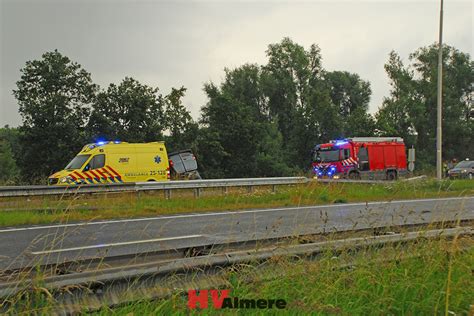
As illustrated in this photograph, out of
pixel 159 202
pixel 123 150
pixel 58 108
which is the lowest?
pixel 159 202

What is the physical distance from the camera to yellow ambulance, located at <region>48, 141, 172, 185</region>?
21281 mm

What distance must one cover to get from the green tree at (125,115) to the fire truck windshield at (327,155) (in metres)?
15.7

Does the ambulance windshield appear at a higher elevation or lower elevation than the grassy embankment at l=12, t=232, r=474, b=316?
higher

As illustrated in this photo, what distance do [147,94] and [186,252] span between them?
1558 inches

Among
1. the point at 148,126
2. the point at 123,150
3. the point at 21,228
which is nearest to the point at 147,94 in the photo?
the point at 148,126

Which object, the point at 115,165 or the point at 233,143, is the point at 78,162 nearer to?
the point at 115,165

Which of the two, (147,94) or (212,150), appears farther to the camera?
(212,150)

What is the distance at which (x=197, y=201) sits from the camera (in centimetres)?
1445

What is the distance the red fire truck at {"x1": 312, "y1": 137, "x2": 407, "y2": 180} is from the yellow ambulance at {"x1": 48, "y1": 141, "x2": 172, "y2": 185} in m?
11.0

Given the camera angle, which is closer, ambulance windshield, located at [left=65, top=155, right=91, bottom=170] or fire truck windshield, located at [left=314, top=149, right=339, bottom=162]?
ambulance windshield, located at [left=65, top=155, right=91, bottom=170]

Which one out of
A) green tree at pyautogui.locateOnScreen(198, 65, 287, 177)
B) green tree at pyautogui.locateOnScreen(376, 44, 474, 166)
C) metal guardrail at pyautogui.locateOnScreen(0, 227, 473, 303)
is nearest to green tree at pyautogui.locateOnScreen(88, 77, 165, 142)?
green tree at pyautogui.locateOnScreen(198, 65, 287, 177)

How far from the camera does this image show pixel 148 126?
42.1 meters

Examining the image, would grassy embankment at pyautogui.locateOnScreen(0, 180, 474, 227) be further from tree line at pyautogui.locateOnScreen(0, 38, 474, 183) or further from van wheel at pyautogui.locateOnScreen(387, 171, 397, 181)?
tree line at pyautogui.locateOnScreen(0, 38, 474, 183)

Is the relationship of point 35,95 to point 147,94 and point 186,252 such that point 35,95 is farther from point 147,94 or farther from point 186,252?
point 186,252
